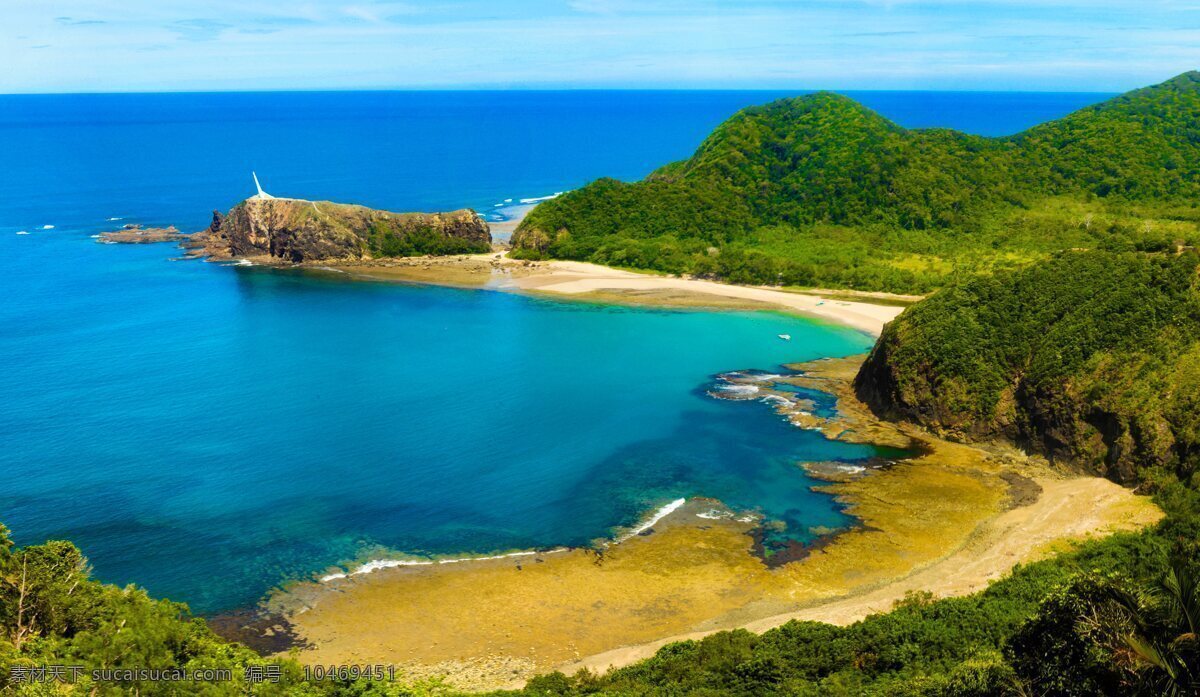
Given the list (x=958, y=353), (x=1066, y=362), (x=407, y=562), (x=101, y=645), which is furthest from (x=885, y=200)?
(x=101, y=645)

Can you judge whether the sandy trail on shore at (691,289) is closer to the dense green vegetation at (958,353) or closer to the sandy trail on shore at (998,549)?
the dense green vegetation at (958,353)

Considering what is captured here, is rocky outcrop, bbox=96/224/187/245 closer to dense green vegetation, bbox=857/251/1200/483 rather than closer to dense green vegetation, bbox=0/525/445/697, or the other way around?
dense green vegetation, bbox=857/251/1200/483

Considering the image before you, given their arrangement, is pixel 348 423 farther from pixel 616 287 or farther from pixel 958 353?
pixel 616 287

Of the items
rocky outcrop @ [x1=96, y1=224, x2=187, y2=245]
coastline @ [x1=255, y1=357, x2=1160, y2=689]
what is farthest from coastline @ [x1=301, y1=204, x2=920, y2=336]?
coastline @ [x1=255, y1=357, x2=1160, y2=689]

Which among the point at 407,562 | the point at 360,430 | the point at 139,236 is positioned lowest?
the point at 407,562

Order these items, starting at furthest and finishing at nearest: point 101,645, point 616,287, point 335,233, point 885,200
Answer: point 335,233, point 885,200, point 616,287, point 101,645

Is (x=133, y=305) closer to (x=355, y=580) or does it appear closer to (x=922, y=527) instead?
(x=355, y=580)
